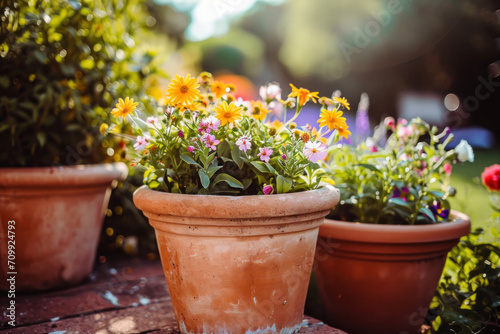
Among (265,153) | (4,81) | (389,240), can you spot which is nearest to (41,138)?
(4,81)

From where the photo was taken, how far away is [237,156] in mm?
1420

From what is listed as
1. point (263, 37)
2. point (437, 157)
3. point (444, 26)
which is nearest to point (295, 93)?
point (437, 157)

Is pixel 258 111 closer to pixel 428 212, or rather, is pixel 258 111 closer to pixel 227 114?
pixel 227 114

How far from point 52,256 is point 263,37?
16.0 metres

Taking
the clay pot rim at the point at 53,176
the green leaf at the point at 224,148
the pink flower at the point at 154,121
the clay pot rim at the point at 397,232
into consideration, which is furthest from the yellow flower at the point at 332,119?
the clay pot rim at the point at 53,176

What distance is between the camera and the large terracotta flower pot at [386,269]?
1600 mm

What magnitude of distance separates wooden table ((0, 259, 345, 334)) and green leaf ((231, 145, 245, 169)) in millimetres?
650

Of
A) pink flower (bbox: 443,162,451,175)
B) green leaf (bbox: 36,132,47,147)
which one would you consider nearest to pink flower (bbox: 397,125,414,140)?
pink flower (bbox: 443,162,451,175)

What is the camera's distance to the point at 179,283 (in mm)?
1410

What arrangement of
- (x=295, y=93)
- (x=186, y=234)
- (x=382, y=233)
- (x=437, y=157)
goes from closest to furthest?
(x=186, y=234) < (x=295, y=93) < (x=382, y=233) < (x=437, y=157)

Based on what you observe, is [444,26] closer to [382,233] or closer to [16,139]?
[382,233]

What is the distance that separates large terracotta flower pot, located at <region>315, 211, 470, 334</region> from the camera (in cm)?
160

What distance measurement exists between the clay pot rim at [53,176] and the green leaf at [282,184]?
3.26 feet

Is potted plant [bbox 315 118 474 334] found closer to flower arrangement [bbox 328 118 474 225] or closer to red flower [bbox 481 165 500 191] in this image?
flower arrangement [bbox 328 118 474 225]
